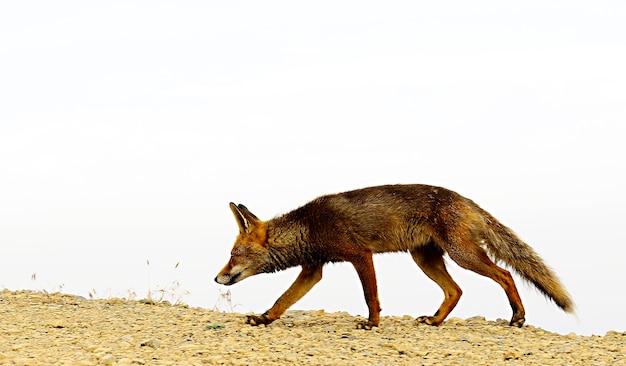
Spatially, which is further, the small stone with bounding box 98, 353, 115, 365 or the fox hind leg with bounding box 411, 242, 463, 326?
the fox hind leg with bounding box 411, 242, 463, 326

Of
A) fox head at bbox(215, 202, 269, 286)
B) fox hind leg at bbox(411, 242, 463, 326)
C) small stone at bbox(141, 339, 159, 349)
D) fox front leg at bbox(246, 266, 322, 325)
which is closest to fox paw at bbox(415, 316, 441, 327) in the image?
fox hind leg at bbox(411, 242, 463, 326)

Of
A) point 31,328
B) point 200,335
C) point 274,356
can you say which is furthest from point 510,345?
point 31,328

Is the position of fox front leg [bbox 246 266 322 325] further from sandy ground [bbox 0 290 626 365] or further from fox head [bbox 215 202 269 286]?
fox head [bbox 215 202 269 286]

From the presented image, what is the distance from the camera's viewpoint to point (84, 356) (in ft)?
26.9

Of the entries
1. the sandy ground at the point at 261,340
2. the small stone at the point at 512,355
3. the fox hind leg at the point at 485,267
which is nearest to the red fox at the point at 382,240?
the fox hind leg at the point at 485,267

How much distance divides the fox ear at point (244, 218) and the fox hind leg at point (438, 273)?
6.95 feet

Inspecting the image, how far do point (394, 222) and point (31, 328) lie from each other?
14.8 ft

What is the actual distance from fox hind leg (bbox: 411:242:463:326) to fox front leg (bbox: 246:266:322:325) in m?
1.35

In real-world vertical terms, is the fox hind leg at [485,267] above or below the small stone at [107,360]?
above

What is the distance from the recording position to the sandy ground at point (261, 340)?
832 cm

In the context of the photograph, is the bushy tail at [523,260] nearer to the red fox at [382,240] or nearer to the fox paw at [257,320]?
the red fox at [382,240]

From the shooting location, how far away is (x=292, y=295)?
10625 millimetres

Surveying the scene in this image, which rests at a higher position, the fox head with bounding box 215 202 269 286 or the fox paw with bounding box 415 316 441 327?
the fox head with bounding box 215 202 269 286

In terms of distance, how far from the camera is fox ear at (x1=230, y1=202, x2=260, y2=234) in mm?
10695
